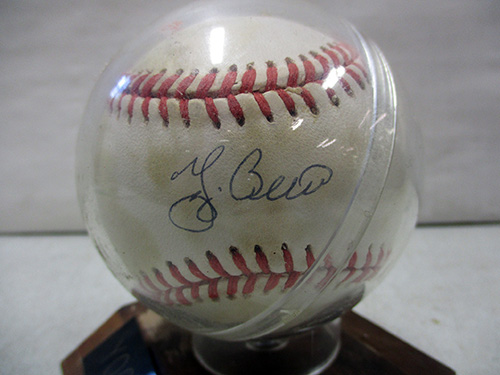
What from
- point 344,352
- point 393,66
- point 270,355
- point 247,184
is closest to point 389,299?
point 344,352

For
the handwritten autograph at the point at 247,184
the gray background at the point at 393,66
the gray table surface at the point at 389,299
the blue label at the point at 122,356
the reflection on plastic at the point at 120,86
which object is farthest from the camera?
the gray background at the point at 393,66

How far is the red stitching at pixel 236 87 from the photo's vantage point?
1.96ft

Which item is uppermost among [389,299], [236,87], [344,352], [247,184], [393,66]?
[236,87]

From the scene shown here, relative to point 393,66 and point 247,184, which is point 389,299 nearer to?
point 393,66

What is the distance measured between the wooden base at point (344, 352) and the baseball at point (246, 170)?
23 cm

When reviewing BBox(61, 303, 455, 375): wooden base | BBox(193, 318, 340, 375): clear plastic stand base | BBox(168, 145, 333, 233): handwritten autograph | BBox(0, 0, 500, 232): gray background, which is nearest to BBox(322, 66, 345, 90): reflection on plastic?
BBox(168, 145, 333, 233): handwritten autograph

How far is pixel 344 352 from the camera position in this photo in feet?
2.98

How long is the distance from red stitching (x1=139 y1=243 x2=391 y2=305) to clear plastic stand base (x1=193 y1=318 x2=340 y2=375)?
203mm

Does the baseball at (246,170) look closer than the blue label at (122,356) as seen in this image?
Yes

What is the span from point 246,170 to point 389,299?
2.88 feet

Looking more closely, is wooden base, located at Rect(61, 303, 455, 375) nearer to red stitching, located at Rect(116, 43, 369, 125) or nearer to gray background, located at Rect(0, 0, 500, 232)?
red stitching, located at Rect(116, 43, 369, 125)

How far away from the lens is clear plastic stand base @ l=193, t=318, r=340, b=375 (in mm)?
837

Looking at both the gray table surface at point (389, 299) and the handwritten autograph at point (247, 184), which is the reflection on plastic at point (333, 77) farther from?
the gray table surface at point (389, 299)

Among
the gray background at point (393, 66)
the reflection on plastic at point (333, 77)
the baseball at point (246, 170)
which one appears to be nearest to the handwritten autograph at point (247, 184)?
the baseball at point (246, 170)
